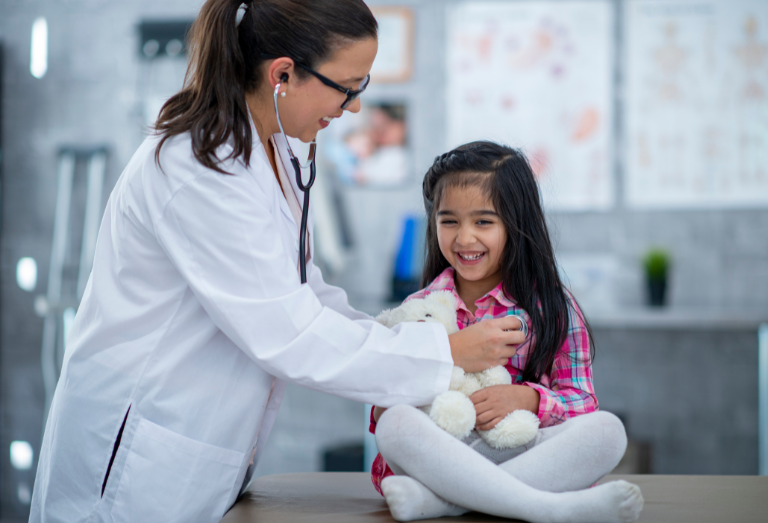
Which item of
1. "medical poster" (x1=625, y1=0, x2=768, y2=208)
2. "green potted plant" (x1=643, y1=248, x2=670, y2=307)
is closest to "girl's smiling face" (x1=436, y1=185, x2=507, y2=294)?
"green potted plant" (x1=643, y1=248, x2=670, y2=307)

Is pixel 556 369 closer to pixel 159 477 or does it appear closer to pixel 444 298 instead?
pixel 444 298

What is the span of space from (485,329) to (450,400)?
129 mm

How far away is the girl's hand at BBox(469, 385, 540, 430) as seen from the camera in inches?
40.8

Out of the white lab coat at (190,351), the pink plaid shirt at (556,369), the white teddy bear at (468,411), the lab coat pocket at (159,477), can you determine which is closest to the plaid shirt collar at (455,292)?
the pink plaid shirt at (556,369)

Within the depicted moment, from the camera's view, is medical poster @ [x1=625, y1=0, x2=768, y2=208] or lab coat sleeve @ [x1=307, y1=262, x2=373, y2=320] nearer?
lab coat sleeve @ [x1=307, y1=262, x2=373, y2=320]

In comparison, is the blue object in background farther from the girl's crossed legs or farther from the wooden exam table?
the girl's crossed legs

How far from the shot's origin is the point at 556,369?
119 cm

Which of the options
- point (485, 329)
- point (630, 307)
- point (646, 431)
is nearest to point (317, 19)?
point (485, 329)

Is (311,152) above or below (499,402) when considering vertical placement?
above

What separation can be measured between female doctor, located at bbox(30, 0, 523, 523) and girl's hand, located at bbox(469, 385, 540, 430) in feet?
0.19

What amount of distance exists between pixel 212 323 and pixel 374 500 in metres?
0.42

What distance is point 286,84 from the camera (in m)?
1.06

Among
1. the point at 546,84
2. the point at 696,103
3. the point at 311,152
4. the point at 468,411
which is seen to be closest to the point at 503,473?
the point at 468,411

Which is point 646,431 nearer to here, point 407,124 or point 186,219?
point 407,124
